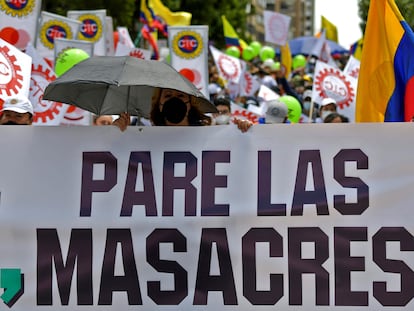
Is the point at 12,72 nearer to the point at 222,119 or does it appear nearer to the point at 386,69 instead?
the point at 222,119

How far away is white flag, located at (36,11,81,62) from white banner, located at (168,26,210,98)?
4.37 ft

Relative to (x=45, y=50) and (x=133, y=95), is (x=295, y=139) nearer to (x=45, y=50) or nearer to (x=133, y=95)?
(x=133, y=95)

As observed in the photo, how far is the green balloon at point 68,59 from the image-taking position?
974cm

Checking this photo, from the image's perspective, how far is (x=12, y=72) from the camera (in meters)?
6.65

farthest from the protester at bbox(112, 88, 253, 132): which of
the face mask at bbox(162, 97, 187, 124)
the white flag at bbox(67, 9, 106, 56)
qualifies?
the white flag at bbox(67, 9, 106, 56)

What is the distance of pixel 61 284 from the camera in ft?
16.0

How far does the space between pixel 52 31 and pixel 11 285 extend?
23.5ft

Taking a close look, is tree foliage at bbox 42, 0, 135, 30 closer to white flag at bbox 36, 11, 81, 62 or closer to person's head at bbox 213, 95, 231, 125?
white flag at bbox 36, 11, 81, 62

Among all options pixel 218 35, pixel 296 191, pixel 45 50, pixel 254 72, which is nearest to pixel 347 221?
pixel 296 191

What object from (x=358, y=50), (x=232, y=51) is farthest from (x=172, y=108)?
(x=232, y=51)

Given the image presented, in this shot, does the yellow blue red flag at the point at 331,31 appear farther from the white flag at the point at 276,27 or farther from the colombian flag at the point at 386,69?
the colombian flag at the point at 386,69

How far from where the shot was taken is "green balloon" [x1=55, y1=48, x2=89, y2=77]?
9.74 m

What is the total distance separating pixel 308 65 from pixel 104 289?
20.0 meters

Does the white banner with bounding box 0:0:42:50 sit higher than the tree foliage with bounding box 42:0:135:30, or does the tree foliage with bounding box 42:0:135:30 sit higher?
the tree foliage with bounding box 42:0:135:30
